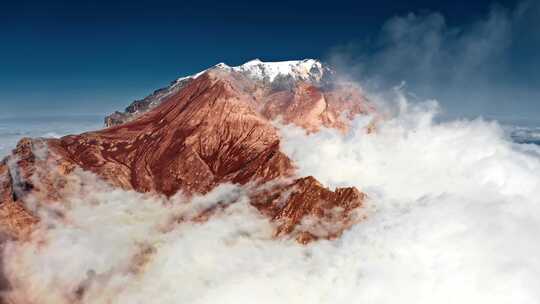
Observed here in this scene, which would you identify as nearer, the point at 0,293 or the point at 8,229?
the point at 0,293

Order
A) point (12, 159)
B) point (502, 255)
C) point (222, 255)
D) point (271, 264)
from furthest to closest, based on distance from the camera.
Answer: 1. point (12, 159)
2. point (222, 255)
3. point (271, 264)
4. point (502, 255)

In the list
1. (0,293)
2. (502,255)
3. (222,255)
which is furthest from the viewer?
(222,255)

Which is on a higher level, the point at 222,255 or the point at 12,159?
the point at 12,159

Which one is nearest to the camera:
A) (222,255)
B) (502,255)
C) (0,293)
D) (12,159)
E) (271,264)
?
(0,293)

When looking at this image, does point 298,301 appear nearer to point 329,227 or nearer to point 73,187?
point 329,227

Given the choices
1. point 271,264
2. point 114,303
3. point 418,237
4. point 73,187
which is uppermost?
point 73,187

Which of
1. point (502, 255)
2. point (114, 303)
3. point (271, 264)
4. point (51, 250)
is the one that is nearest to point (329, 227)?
point (271, 264)

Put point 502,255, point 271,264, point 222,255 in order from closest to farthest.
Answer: point 502,255
point 271,264
point 222,255

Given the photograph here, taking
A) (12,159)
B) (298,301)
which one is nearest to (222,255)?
(298,301)

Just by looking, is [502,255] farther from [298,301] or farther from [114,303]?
[114,303]
